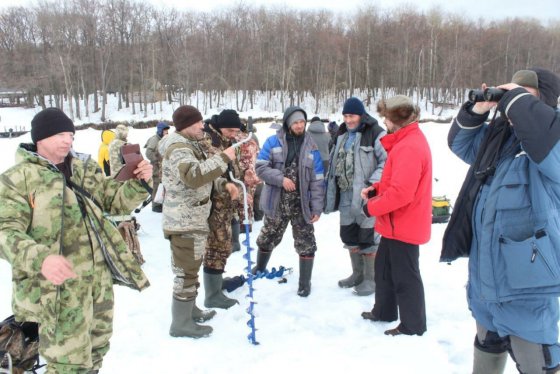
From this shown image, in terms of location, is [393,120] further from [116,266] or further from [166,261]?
[166,261]

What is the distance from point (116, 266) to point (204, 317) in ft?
5.37

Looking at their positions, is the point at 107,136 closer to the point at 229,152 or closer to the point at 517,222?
the point at 229,152

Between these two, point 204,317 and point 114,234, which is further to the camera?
point 204,317

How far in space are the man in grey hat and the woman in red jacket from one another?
2.96ft

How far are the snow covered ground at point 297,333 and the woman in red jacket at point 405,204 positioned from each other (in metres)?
0.30

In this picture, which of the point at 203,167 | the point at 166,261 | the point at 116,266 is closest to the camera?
the point at 116,266

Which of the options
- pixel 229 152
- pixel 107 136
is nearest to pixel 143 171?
pixel 229 152

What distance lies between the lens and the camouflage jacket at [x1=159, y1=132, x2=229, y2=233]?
10.7ft

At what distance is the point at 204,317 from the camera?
388 cm

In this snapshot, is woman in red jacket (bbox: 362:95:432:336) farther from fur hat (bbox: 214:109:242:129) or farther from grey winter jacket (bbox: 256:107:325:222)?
fur hat (bbox: 214:109:242:129)

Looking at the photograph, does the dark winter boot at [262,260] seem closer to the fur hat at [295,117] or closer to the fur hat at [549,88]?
the fur hat at [295,117]

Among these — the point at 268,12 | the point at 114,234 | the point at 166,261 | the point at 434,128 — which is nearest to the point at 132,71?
the point at 268,12

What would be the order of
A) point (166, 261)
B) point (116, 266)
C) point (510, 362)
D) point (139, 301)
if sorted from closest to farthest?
point (116, 266) → point (510, 362) → point (139, 301) → point (166, 261)

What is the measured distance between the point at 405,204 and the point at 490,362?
1215mm
